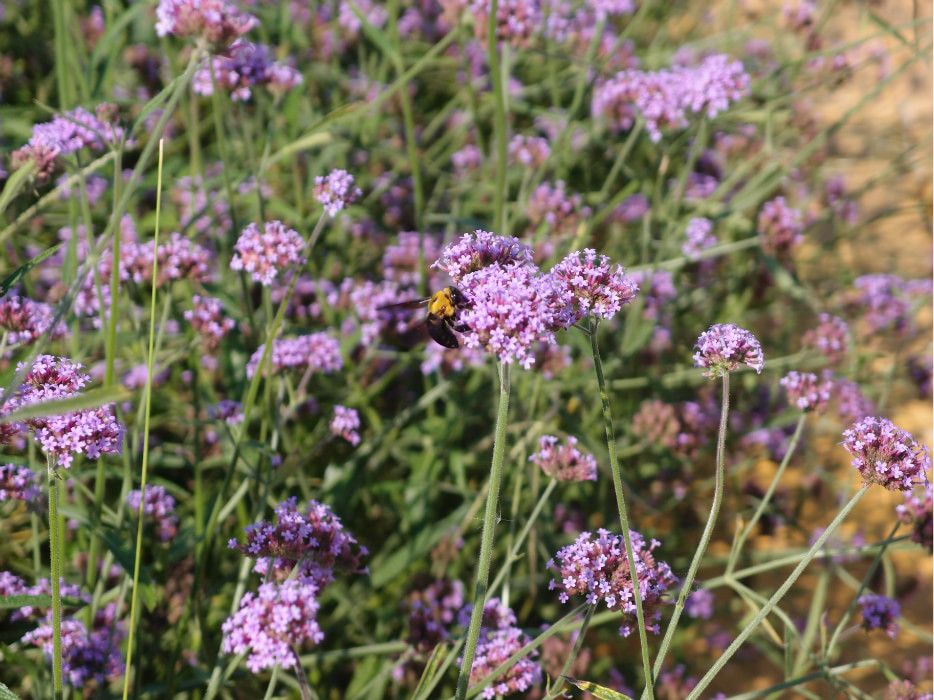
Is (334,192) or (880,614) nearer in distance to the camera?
(334,192)

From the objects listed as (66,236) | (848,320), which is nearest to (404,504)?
(66,236)

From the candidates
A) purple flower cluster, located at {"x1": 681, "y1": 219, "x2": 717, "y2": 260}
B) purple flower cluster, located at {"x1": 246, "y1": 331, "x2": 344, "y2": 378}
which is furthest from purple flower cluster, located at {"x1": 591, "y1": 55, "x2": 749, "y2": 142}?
purple flower cluster, located at {"x1": 246, "y1": 331, "x2": 344, "y2": 378}

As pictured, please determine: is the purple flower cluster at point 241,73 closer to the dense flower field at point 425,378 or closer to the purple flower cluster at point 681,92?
the dense flower field at point 425,378

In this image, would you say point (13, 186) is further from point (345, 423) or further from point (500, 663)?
point (500, 663)

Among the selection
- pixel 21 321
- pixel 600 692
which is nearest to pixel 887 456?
pixel 600 692

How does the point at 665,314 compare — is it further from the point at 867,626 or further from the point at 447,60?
the point at 867,626

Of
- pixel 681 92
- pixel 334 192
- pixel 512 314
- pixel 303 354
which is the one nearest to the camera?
pixel 512 314
